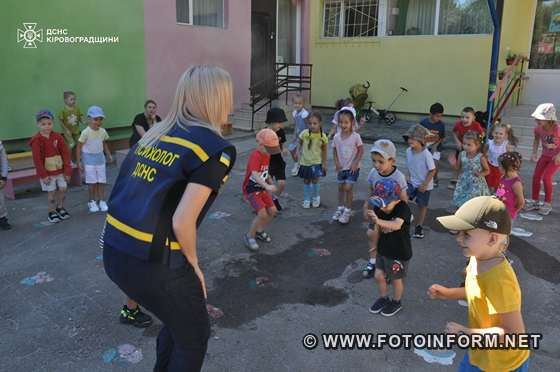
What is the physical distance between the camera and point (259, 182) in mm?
5012

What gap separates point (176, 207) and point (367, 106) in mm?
13010

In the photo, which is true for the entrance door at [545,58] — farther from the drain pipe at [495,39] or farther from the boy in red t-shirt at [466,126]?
the boy in red t-shirt at [466,126]

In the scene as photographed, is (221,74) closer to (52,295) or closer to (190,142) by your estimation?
(190,142)

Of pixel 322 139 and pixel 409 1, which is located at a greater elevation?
pixel 409 1

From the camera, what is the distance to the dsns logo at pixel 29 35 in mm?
7997

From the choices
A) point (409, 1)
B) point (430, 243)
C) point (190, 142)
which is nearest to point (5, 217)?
point (190, 142)

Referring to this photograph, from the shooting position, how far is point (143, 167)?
2170 millimetres

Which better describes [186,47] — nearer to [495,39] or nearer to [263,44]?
[263,44]

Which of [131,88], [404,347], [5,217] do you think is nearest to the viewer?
[404,347]

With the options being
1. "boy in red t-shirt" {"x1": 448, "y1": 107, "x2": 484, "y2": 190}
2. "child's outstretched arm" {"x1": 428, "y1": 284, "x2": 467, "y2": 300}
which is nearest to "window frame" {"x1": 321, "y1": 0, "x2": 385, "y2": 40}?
"boy in red t-shirt" {"x1": 448, "y1": 107, "x2": 484, "y2": 190}

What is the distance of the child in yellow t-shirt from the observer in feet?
6.76

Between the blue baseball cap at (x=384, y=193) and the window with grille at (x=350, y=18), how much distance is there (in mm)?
11478

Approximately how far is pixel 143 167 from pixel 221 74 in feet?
1.95

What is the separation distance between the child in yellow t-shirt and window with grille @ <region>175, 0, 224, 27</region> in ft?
34.2
